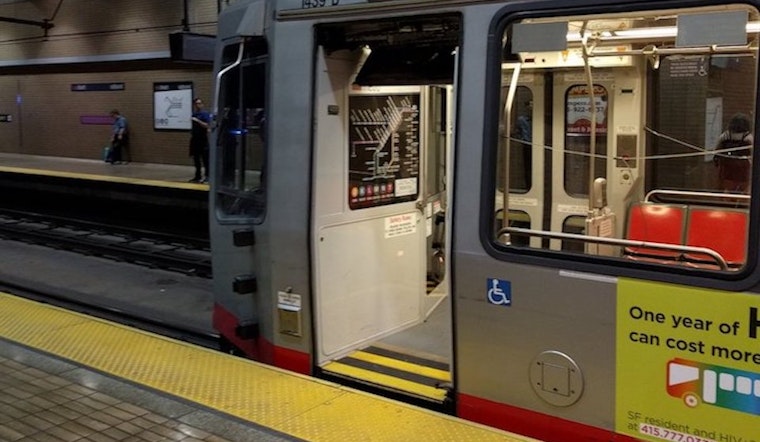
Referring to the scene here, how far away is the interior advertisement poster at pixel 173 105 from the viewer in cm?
2142

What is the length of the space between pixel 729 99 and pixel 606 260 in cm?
141

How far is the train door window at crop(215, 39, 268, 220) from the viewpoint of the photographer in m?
4.61

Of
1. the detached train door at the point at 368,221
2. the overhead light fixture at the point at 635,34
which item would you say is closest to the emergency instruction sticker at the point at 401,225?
the detached train door at the point at 368,221

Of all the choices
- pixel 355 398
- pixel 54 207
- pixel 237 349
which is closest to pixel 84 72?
pixel 54 207

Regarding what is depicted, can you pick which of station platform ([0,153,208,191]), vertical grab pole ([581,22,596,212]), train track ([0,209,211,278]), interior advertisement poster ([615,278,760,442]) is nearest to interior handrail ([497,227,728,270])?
interior advertisement poster ([615,278,760,442])

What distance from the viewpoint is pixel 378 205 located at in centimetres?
490

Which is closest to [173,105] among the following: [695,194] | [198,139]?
A: [198,139]

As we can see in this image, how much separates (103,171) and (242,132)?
656 inches

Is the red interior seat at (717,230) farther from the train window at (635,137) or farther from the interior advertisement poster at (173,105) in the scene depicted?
the interior advertisement poster at (173,105)

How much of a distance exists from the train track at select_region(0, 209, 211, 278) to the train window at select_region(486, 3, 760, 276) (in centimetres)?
613

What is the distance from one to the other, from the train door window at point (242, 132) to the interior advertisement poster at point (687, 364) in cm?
234

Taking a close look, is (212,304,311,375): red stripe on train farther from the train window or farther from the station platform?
the station platform

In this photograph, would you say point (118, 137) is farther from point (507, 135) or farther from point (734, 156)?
point (734, 156)

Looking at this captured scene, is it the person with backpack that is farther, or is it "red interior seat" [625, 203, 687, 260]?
"red interior seat" [625, 203, 687, 260]
